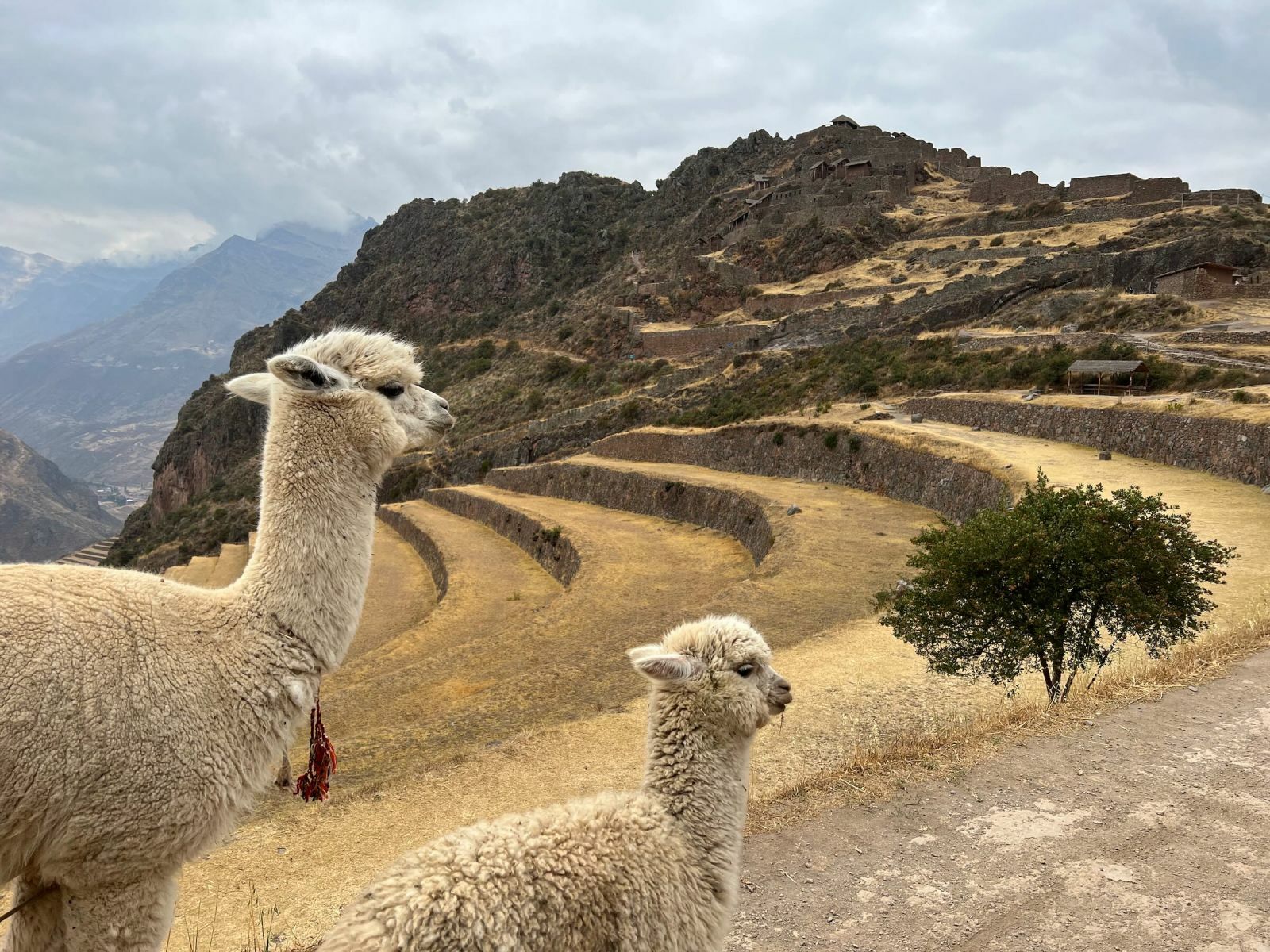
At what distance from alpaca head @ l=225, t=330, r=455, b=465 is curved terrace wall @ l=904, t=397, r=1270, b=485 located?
751 inches

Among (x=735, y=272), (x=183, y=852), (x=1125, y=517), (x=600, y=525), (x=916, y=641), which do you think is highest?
(x=735, y=272)

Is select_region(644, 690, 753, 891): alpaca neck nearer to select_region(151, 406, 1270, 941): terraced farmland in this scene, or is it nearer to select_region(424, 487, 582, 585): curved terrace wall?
select_region(151, 406, 1270, 941): terraced farmland

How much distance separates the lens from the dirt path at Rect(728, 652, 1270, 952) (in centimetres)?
388

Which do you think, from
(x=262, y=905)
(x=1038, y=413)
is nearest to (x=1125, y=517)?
(x=262, y=905)

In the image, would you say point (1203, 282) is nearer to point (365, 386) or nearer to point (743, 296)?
point (743, 296)

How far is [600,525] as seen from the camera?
26.7 m

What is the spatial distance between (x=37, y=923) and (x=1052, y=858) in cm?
492

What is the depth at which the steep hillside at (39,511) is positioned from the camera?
Answer: 128250 mm

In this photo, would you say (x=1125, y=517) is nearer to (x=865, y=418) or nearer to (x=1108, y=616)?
(x=1108, y=616)

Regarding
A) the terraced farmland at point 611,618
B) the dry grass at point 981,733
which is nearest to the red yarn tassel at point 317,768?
the terraced farmland at point 611,618

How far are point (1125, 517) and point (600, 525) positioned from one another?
19532mm

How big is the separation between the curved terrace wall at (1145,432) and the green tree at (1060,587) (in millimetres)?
10644

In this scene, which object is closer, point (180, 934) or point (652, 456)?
point (180, 934)

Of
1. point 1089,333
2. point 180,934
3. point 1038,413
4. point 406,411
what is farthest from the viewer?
point 1089,333
